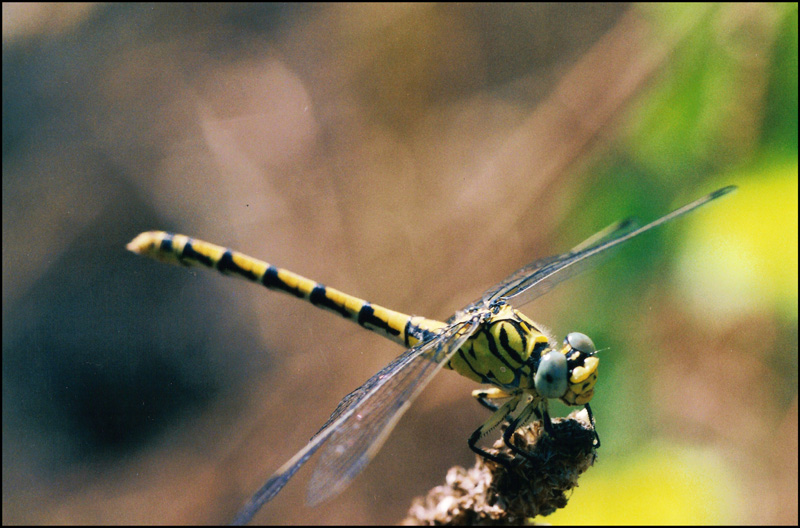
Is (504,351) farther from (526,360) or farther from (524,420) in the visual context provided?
(524,420)

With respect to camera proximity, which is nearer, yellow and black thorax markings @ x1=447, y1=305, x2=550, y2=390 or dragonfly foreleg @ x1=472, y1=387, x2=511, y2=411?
yellow and black thorax markings @ x1=447, y1=305, x2=550, y2=390

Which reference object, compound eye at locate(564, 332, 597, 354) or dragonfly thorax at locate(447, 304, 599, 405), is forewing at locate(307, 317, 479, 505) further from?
compound eye at locate(564, 332, 597, 354)

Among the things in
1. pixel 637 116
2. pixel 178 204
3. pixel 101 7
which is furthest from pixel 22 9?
pixel 637 116

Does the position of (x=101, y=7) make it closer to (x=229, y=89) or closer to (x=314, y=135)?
(x=229, y=89)

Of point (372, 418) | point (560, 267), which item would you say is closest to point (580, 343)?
point (560, 267)

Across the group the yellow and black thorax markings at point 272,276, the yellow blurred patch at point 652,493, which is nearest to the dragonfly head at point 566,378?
the yellow and black thorax markings at point 272,276

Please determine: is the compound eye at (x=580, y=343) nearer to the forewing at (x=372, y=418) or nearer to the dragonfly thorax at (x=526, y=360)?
the dragonfly thorax at (x=526, y=360)

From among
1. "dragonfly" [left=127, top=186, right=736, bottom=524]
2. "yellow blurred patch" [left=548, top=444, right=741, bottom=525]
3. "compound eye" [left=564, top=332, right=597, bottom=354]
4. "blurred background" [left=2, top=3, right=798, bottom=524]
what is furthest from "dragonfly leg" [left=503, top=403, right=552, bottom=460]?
"yellow blurred patch" [left=548, top=444, right=741, bottom=525]
